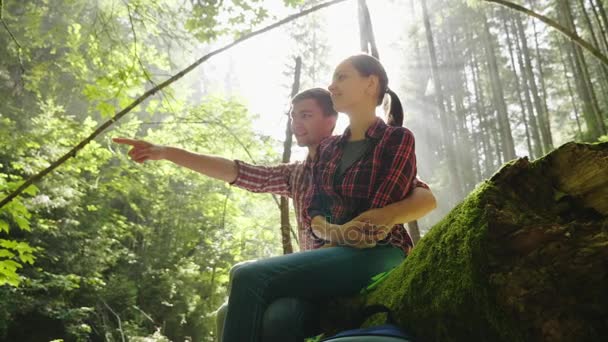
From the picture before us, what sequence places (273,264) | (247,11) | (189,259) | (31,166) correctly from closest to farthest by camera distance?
(273,264) → (247,11) → (31,166) → (189,259)

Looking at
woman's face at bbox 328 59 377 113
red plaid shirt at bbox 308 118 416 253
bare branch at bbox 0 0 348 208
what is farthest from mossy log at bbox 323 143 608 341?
bare branch at bbox 0 0 348 208

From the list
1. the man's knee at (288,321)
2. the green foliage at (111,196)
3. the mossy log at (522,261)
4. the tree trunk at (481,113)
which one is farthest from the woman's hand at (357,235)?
the tree trunk at (481,113)

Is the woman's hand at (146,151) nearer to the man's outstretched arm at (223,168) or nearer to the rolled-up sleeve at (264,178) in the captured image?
the man's outstretched arm at (223,168)

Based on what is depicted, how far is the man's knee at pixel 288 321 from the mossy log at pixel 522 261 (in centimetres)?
42

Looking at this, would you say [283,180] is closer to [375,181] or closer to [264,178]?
[264,178]

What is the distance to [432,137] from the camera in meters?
25.3

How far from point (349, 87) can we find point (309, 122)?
0.55 m

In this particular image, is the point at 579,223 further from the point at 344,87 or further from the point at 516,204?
the point at 344,87

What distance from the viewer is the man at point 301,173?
134 centimetres

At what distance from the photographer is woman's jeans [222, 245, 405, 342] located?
1.18 m

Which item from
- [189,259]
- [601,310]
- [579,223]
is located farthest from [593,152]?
[189,259]

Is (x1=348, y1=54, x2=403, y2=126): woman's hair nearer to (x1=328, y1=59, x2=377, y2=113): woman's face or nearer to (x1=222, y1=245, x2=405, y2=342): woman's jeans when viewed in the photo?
(x1=328, y1=59, x2=377, y2=113): woman's face

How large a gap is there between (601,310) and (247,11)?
3565 millimetres

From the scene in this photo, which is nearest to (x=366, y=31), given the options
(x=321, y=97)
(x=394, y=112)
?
(x=321, y=97)
